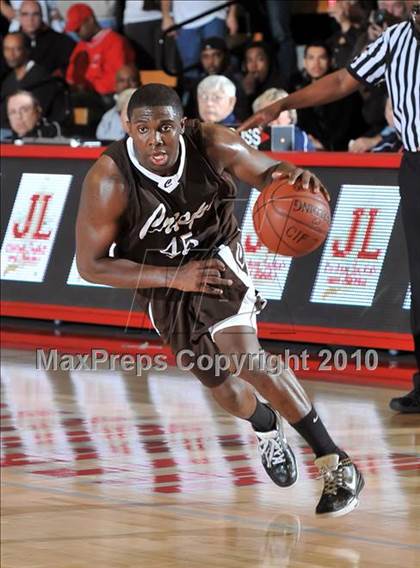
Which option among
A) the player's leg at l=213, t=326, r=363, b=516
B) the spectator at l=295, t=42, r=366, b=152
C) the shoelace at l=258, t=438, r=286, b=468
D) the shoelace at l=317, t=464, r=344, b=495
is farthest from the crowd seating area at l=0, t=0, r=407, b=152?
the shoelace at l=317, t=464, r=344, b=495

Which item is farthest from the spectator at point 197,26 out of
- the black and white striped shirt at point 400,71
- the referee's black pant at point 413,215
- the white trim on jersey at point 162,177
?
the white trim on jersey at point 162,177

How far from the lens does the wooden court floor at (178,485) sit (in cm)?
550

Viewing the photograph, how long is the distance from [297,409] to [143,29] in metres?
9.68

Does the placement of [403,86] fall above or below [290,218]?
above

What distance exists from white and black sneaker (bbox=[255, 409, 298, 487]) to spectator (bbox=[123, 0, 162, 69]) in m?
8.81

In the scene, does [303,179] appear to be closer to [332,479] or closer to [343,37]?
[332,479]

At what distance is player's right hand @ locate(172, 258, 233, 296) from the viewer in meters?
5.69

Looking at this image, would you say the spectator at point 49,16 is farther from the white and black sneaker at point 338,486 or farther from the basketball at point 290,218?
the white and black sneaker at point 338,486

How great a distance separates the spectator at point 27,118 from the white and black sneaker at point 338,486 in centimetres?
742

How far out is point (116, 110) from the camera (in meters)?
13.5

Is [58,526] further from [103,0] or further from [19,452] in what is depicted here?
[103,0]

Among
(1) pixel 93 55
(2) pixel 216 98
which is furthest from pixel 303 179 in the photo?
(1) pixel 93 55

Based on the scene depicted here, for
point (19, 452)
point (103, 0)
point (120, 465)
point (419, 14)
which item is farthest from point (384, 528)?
point (103, 0)

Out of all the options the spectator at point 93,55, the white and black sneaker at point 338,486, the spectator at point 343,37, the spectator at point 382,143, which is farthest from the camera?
the spectator at point 93,55
